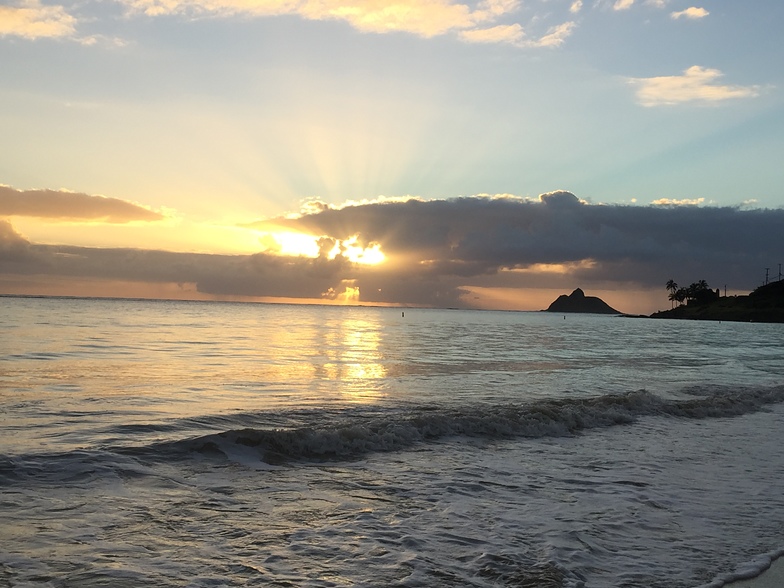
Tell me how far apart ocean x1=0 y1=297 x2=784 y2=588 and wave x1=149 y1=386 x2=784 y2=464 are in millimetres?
74

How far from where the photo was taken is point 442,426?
1669cm

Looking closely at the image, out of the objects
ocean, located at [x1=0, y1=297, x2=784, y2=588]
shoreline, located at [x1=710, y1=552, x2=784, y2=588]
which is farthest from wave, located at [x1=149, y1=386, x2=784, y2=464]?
shoreline, located at [x1=710, y1=552, x2=784, y2=588]

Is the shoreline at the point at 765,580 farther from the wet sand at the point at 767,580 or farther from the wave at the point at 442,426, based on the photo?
the wave at the point at 442,426

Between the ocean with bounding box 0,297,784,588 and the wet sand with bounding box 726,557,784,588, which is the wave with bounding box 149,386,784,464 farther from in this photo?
the wet sand with bounding box 726,557,784,588

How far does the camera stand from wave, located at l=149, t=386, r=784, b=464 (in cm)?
1348

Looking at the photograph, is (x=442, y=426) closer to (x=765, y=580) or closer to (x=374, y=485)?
(x=374, y=485)

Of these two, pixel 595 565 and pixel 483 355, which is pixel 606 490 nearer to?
pixel 595 565

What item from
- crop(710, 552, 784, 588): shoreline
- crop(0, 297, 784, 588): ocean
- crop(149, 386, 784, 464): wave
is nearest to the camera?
crop(710, 552, 784, 588): shoreline

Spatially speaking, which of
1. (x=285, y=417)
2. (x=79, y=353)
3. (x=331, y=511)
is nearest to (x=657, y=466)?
Answer: (x=331, y=511)

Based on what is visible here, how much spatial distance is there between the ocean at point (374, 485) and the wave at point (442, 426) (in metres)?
0.07

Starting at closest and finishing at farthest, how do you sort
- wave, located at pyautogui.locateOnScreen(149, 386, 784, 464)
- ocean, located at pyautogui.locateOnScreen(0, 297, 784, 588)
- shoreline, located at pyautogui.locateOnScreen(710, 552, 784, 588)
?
shoreline, located at pyautogui.locateOnScreen(710, 552, 784, 588) → ocean, located at pyautogui.locateOnScreen(0, 297, 784, 588) → wave, located at pyautogui.locateOnScreen(149, 386, 784, 464)

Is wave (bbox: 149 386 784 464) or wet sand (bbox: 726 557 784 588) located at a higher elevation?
wet sand (bbox: 726 557 784 588)

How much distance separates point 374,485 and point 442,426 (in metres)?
5.80

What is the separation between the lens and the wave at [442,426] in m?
13.5
